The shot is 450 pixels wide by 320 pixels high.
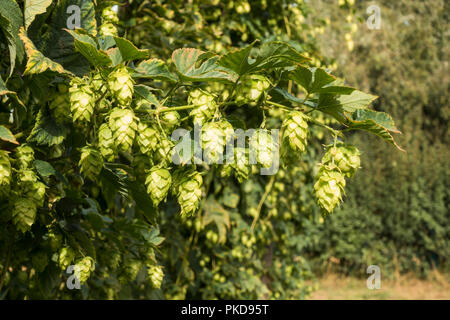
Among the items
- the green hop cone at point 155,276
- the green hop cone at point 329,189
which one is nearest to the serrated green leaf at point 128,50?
the green hop cone at point 329,189

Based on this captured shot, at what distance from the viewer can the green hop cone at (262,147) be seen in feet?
2.75

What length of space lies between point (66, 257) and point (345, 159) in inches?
28.3

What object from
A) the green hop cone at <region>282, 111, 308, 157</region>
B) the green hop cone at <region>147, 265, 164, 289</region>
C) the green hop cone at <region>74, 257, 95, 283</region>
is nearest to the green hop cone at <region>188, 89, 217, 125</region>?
the green hop cone at <region>282, 111, 308, 157</region>

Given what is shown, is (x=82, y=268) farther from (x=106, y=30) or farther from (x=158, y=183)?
(x=106, y=30)

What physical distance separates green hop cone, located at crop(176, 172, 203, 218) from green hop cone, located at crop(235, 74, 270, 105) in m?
0.17

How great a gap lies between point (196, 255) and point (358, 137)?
4.93m

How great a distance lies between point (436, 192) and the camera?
6637 millimetres

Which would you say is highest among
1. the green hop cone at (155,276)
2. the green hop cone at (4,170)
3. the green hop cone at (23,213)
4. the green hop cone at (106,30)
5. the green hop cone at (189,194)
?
the green hop cone at (106,30)

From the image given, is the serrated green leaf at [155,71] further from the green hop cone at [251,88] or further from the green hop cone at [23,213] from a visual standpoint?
the green hop cone at [23,213]

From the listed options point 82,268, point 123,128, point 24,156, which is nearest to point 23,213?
point 24,156

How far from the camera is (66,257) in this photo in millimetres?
1154

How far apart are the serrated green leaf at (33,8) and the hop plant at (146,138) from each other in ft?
1.04

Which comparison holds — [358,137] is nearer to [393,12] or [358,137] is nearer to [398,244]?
[398,244]
